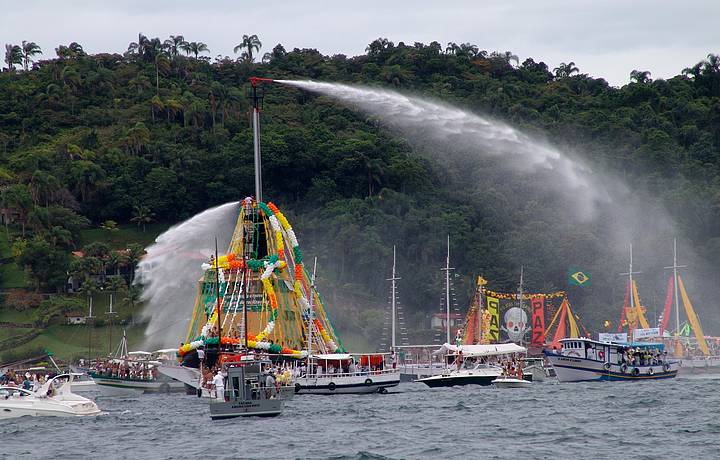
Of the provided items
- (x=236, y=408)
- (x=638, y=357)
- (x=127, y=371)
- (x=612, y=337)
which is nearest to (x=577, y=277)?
(x=612, y=337)

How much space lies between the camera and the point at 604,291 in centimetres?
16588

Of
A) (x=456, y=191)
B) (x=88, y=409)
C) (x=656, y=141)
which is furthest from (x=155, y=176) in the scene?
(x=88, y=409)

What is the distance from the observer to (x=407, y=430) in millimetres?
61281

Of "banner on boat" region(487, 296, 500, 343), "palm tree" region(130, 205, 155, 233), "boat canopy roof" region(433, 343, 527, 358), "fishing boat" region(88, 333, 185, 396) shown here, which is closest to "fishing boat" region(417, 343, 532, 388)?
"boat canopy roof" region(433, 343, 527, 358)

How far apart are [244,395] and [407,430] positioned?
860cm

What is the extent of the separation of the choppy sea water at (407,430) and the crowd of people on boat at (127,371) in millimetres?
20290

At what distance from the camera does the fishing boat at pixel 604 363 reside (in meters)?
106

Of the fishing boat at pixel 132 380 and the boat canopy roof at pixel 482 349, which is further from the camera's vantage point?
the boat canopy roof at pixel 482 349

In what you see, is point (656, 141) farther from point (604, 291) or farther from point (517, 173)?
point (604, 291)

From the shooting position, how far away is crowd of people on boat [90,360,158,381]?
104375 mm

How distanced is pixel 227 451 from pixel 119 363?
5685 cm

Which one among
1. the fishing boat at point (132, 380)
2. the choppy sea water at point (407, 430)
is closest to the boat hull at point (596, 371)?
the choppy sea water at point (407, 430)

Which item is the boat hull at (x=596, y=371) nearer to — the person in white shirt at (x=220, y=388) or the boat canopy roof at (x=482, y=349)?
the boat canopy roof at (x=482, y=349)

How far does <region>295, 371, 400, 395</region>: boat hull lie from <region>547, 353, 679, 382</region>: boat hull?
19021 millimetres
